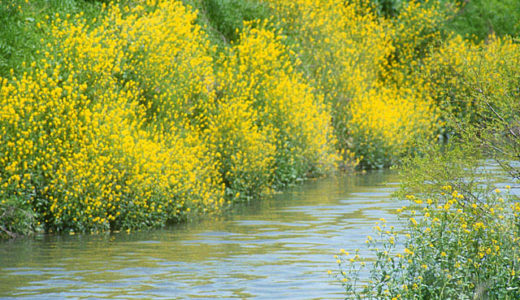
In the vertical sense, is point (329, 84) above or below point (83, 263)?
above

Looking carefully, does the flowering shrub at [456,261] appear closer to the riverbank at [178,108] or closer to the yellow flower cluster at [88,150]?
the riverbank at [178,108]

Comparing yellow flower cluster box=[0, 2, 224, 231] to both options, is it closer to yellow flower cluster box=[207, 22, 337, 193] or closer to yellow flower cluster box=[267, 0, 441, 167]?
yellow flower cluster box=[207, 22, 337, 193]

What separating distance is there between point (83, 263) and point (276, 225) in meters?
4.25

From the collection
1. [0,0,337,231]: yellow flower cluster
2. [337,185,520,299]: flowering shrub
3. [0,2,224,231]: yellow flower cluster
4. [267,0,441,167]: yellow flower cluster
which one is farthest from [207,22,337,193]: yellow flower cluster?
[337,185,520,299]: flowering shrub

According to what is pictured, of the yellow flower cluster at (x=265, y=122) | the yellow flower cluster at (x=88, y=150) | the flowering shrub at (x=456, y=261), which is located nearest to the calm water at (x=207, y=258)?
the yellow flower cluster at (x=88, y=150)

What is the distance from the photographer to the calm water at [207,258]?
1028 centimetres

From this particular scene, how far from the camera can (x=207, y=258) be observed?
12.3 metres

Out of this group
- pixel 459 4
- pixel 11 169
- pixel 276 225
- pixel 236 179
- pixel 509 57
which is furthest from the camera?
pixel 459 4

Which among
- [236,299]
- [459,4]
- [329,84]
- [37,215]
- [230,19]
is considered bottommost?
[236,299]

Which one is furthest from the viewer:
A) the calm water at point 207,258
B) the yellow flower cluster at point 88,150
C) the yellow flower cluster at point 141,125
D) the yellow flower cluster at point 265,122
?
the yellow flower cluster at point 265,122

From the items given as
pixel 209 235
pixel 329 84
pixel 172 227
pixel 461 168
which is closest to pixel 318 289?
pixel 461 168

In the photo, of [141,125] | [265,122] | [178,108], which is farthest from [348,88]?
[141,125]

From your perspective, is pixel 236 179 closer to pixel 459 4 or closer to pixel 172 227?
pixel 172 227

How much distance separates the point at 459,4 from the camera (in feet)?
124
